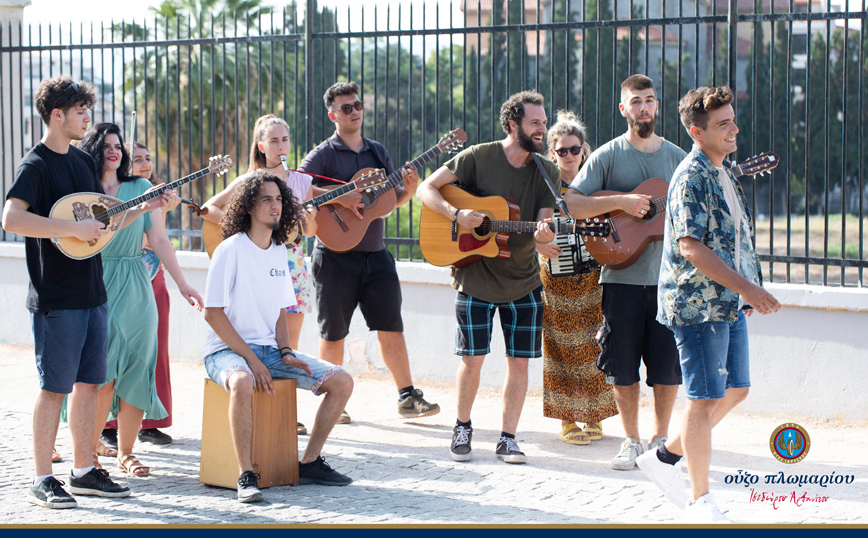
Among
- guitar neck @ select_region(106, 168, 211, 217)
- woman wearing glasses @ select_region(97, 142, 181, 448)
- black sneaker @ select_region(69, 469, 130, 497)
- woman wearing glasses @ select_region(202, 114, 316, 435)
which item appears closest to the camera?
black sneaker @ select_region(69, 469, 130, 497)

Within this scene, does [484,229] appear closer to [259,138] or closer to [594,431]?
[594,431]

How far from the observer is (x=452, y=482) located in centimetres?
460

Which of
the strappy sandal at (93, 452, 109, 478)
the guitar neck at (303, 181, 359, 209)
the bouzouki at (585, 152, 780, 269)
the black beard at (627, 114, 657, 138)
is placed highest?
the black beard at (627, 114, 657, 138)

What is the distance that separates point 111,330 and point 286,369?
1061mm

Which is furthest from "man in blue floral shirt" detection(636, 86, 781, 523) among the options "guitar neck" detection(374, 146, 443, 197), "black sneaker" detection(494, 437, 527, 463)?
"guitar neck" detection(374, 146, 443, 197)

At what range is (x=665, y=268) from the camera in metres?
3.99

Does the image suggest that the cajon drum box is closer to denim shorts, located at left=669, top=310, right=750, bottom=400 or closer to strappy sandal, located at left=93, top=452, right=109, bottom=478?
strappy sandal, located at left=93, top=452, right=109, bottom=478

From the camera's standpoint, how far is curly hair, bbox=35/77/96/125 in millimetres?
4129

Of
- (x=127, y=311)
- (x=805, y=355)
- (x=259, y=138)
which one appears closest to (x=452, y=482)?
(x=127, y=311)

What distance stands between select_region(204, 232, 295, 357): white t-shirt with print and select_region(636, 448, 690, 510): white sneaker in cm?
195

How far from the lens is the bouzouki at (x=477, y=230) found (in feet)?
16.3

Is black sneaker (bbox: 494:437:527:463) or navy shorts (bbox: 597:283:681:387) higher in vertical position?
navy shorts (bbox: 597:283:681:387)

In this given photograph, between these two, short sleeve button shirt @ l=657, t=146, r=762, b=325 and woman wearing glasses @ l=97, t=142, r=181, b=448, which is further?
woman wearing glasses @ l=97, t=142, r=181, b=448

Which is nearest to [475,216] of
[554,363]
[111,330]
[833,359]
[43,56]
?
[554,363]
